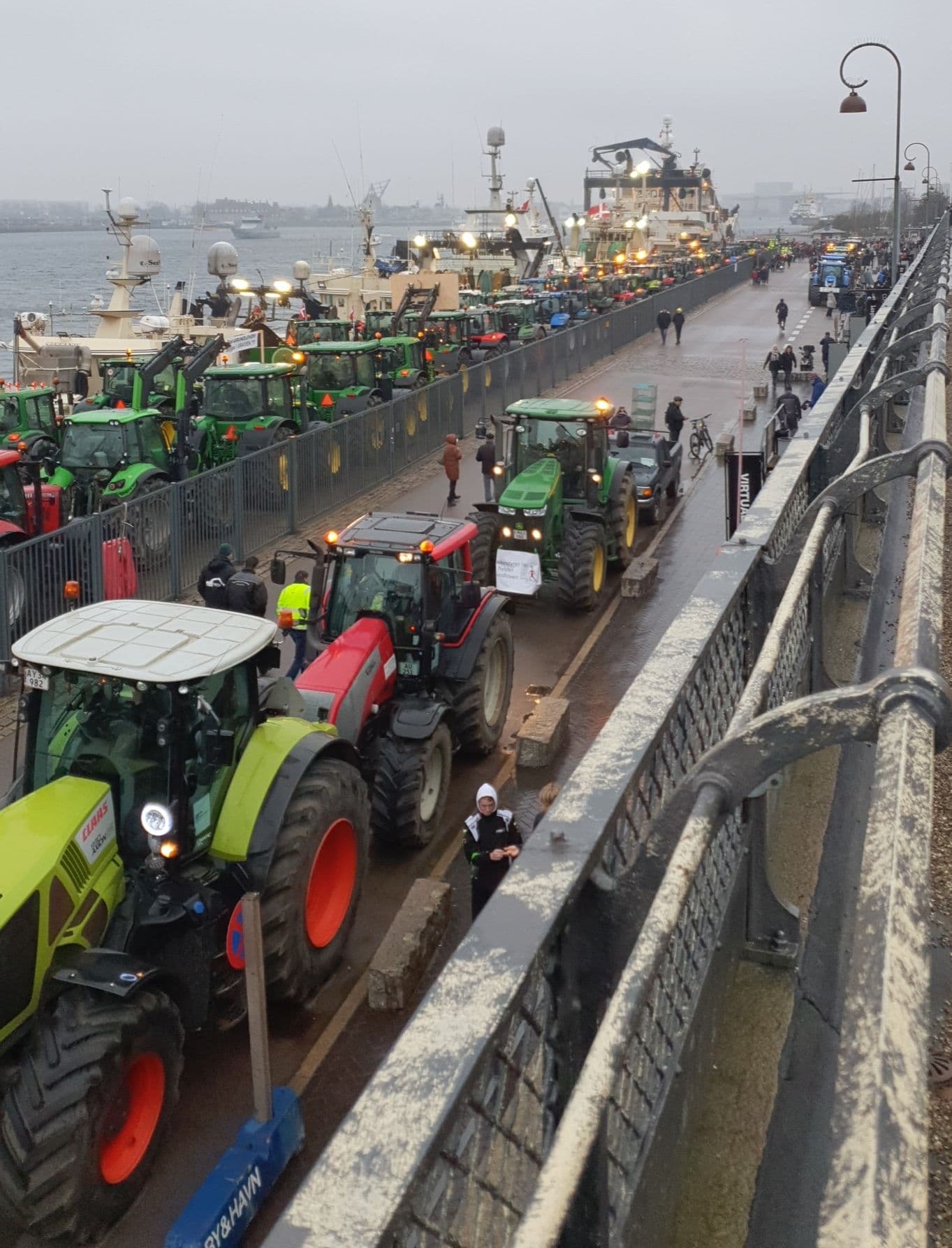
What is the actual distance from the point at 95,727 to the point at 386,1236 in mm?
5318

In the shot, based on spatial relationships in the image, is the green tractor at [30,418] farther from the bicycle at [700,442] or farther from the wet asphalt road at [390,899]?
the bicycle at [700,442]

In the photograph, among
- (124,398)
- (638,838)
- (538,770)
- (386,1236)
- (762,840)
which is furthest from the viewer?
(124,398)

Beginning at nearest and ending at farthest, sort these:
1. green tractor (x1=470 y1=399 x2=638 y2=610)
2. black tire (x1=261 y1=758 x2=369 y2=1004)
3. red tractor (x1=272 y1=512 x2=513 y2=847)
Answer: black tire (x1=261 y1=758 x2=369 y2=1004), red tractor (x1=272 y1=512 x2=513 y2=847), green tractor (x1=470 y1=399 x2=638 y2=610)

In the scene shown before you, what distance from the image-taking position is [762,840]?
342 cm

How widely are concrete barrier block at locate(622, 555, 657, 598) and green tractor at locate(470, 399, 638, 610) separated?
1.07 ft

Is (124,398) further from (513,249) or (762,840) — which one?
(513,249)

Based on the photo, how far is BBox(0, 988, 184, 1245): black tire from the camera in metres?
5.31

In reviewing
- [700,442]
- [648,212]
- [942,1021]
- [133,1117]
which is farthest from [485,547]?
[648,212]

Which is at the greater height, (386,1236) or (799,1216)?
(386,1236)

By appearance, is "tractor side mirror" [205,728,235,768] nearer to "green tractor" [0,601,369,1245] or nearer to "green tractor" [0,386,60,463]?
"green tractor" [0,601,369,1245]

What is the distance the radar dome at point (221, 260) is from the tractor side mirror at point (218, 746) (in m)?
37.5

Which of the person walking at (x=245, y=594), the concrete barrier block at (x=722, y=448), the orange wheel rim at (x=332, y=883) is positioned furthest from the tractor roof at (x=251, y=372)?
the orange wheel rim at (x=332, y=883)

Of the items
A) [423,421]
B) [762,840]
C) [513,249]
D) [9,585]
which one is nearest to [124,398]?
[423,421]

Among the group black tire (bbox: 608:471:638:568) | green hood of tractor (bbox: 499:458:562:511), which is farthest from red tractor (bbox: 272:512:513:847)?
black tire (bbox: 608:471:638:568)
